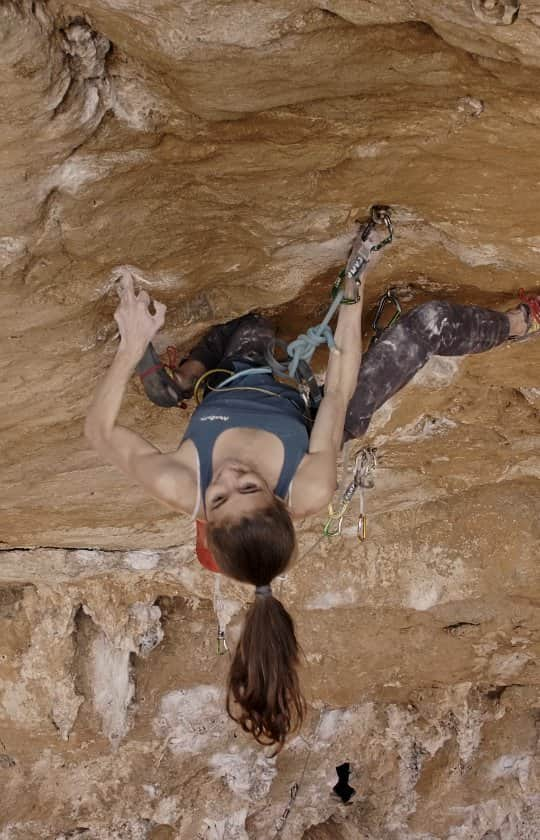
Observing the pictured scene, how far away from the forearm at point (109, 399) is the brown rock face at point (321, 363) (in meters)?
0.30

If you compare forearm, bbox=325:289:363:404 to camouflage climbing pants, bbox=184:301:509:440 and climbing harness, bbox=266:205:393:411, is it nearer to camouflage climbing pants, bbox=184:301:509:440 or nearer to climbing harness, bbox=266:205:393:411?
climbing harness, bbox=266:205:393:411

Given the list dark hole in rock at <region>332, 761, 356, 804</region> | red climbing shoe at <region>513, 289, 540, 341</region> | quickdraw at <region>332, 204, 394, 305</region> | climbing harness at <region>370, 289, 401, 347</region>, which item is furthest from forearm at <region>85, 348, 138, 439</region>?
dark hole in rock at <region>332, 761, 356, 804</region>

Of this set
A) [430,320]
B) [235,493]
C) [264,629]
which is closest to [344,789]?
[264,629]

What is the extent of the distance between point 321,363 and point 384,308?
289 millimetres

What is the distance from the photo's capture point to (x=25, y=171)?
187 centimetres

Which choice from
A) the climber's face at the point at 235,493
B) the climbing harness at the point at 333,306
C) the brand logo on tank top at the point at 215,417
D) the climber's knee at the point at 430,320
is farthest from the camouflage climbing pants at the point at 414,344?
the climber's face at the point at 235,493

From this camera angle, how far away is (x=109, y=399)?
2100 mm

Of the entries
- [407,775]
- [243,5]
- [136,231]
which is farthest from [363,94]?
[407,775]

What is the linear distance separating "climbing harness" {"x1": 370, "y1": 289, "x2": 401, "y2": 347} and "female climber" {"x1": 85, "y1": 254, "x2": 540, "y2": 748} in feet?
0.39

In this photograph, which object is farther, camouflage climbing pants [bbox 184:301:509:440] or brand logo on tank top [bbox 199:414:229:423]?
camouflage climbing pants [bbox 184:301:509:440]

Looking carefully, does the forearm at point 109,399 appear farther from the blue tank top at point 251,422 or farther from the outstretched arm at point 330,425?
the outstretched arm at point 330,425

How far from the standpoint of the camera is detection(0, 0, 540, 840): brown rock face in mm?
1736

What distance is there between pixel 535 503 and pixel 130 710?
220cm

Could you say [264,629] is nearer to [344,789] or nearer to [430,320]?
[430,320]
